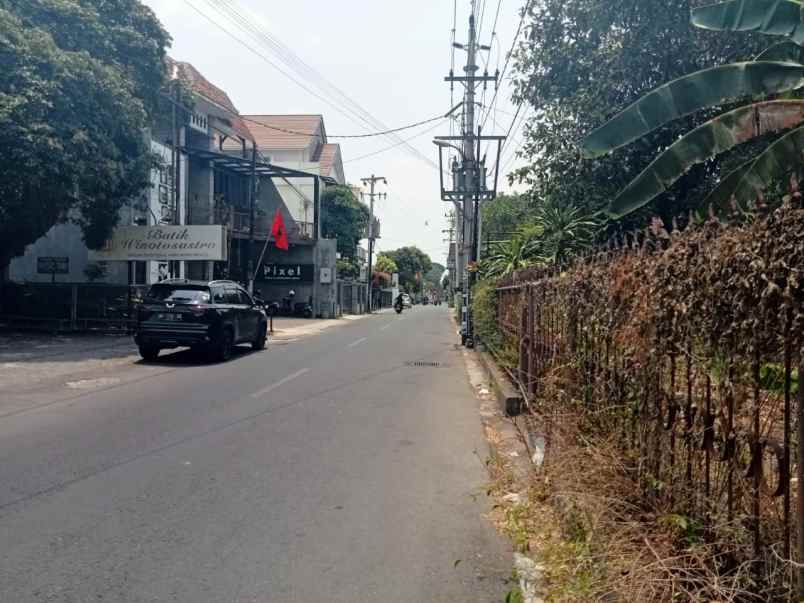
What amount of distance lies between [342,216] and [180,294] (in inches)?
1559

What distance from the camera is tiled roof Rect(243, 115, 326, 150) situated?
56375 millimetres

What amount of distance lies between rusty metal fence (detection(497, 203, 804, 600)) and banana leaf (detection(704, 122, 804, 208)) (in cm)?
472

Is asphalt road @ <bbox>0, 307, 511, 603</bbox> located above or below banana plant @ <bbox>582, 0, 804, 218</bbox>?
below

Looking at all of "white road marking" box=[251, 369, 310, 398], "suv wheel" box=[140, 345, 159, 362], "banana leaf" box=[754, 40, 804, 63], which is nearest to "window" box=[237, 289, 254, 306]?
Result: "suv wheel" box=[140, 345, 159, 362]

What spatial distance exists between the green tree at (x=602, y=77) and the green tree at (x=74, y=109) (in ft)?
34.9

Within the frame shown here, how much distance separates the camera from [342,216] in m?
55.0

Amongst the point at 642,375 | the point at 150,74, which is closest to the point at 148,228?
the point at 150,74

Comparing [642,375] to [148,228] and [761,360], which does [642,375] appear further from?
[148,228]

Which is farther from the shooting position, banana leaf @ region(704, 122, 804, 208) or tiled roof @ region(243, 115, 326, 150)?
tiled roof @ region(243, 115, 326, 150)

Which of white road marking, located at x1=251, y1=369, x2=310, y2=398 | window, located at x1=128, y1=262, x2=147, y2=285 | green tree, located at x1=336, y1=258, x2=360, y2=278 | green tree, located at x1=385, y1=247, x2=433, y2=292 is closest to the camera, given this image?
white road marking, located at x1=251, y1=369, x2=310, y2=398

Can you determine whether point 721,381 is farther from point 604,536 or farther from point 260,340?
point 260,340

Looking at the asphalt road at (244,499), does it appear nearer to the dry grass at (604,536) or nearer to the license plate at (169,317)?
the dry grass at (604,536)

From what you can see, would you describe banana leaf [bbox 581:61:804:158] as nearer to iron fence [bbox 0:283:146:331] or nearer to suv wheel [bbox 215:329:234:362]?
suv wheel [bbox 215:329:234:362]

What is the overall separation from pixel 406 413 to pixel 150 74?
53.2 ft
